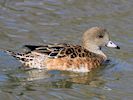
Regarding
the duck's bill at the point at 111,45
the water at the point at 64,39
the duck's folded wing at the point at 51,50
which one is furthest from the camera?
the duck's bill at the point at 111,45

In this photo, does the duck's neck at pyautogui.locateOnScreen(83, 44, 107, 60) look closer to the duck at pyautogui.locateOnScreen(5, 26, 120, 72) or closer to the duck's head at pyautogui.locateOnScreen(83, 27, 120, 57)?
the duck's head at pyautogui.locateOnScreen(83, 27, 120, 57)

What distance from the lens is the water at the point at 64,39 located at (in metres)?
9.48

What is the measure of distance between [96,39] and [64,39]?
3.22ft

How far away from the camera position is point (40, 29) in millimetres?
Result: 12477

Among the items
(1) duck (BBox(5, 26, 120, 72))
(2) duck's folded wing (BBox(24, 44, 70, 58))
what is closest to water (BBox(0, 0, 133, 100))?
(1) duck (BBox(5, 26, 120, 72))

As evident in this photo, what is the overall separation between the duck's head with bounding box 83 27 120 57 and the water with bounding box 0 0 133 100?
0.32 meters

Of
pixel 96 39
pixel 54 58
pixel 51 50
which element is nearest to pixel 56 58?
pixel 54 58

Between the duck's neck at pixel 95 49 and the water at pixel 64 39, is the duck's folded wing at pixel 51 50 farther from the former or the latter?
the duck's neck at pixel 95 49

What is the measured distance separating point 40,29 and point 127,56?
2.00 m

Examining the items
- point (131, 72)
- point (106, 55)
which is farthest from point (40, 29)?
point (131, 72)

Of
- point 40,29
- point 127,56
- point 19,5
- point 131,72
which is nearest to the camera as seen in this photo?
point 131,72

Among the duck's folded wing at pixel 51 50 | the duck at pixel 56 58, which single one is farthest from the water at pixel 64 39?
the duck's folded wing at pixel 51 50

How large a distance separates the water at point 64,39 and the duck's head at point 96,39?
12.5 inches

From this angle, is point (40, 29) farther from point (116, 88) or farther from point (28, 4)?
point (116, 88)
